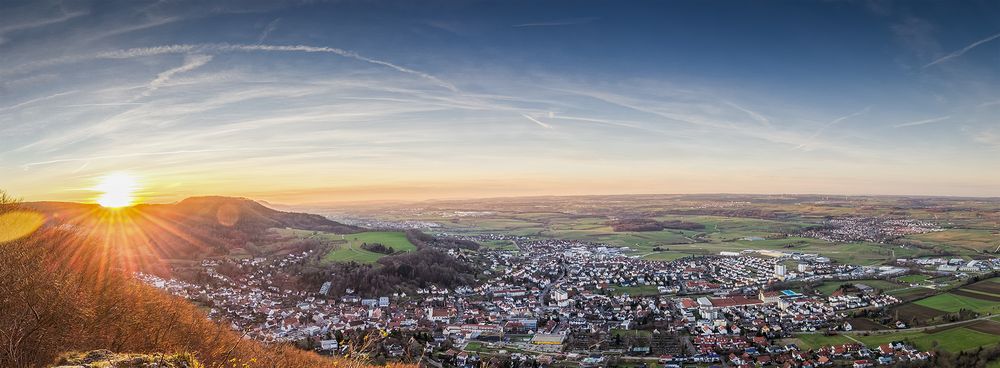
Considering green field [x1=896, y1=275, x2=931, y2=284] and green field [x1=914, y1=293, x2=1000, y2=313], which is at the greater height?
green field [x1=914, y1=293, x2=1000, y2=313]

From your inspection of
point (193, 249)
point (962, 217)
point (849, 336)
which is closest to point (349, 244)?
point (193, 249)

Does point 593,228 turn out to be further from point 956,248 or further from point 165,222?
point 165,222

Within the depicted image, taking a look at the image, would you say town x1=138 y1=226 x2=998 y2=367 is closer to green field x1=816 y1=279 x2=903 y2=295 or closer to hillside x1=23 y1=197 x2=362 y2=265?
green field x1=816 y1=279 x2=903 y2=295

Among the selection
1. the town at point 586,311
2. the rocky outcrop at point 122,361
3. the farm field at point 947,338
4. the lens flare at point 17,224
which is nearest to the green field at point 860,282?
the town at point 586,311

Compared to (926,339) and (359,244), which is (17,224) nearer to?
(926,339)

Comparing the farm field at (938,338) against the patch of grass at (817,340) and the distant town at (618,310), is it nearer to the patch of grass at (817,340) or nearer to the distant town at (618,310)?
the patch of grass at (817,340)

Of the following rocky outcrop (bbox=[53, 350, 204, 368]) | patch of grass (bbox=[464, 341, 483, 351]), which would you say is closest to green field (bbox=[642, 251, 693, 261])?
patch of grass (bbox=[464, 341, 483, 351])

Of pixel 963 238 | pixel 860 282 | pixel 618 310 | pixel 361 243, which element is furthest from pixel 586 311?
pixel 963 238
